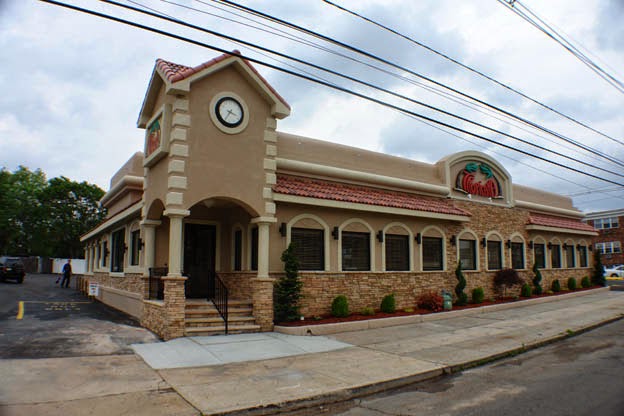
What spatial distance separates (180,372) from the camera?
26.2 ft

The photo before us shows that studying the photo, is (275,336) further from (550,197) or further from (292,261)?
(550,197)

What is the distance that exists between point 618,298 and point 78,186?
50645mm

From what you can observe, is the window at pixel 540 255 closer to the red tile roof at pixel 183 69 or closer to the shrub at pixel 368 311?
the shrub at pixel 368 311

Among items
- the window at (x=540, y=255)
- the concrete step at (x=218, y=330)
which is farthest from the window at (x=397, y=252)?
the window at (x=540, y=255)

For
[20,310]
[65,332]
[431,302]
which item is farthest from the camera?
[431,302]

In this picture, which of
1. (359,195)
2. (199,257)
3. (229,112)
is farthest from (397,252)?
(229,112)

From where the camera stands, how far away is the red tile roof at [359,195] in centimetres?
1341

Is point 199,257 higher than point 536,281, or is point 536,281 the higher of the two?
point 199,257

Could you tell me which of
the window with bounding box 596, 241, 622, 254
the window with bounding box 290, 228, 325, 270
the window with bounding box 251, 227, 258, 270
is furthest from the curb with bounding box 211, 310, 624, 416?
the window with bounding box 596, 241, 622, 254

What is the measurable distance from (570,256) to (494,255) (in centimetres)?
804

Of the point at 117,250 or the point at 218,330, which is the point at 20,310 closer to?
the point at 117,250

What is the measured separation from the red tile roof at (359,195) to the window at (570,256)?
405 inches

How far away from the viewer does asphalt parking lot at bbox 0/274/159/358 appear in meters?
9.34

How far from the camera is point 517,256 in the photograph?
21.2m
